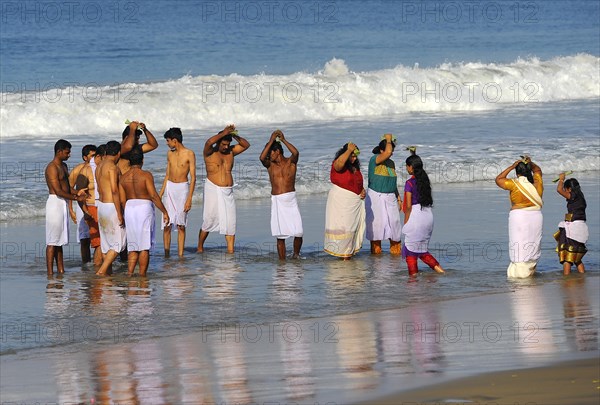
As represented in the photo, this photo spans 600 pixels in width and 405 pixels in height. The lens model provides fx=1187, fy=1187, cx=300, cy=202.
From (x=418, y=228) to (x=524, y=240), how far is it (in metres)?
1.08

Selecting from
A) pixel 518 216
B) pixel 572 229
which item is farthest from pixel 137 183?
pixel 572 229

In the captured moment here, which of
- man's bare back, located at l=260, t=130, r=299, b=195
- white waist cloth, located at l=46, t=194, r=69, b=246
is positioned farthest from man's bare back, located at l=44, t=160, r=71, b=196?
man's bare back, located at l=260, t=130, r=299, b=195

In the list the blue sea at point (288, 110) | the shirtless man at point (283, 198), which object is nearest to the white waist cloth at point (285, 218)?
the shirtless man at point (283, 198)

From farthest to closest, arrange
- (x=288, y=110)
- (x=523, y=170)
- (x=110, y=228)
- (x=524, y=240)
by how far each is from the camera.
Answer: (x=288, y=110) < (x=110, y=228) < (x=524, y=240) < (x=523, y=170)

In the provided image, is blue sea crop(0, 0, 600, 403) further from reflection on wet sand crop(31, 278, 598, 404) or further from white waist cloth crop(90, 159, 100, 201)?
white waist cloth crop(90, 159, 100, 201)

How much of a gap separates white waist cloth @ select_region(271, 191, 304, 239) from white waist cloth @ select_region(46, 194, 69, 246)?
2435 mm

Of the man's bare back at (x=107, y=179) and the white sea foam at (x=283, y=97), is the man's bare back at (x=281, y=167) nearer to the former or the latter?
the man's bare back at (x=107, y=179)

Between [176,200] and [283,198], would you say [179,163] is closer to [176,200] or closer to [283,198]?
[176,200]

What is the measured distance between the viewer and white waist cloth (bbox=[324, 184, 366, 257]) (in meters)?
13.6

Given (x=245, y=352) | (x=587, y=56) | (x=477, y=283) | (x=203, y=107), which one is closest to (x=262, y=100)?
(x=203, y=107)

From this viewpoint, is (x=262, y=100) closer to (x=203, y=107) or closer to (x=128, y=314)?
(x=203, y=107)

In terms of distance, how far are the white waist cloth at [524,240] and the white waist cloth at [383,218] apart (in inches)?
80.5

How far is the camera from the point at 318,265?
1332 cm

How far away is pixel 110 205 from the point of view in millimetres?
12328
